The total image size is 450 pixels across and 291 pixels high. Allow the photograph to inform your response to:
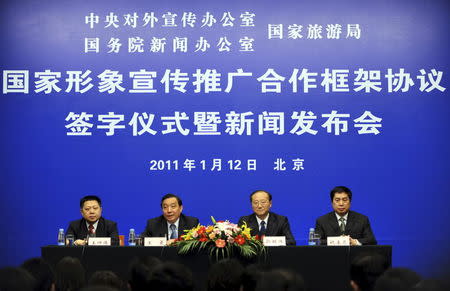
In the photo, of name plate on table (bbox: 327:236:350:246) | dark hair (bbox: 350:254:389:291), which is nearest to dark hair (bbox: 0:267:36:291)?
dark hair (bbox: 350:254:389:291)

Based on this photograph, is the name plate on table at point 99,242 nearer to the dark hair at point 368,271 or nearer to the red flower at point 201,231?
the red flower at point 201,231

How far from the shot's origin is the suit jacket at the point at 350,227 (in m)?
5.15

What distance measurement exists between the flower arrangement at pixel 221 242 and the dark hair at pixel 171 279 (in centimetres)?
218

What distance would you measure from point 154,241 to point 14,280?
238cm

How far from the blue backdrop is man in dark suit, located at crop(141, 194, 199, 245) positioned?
0.73m

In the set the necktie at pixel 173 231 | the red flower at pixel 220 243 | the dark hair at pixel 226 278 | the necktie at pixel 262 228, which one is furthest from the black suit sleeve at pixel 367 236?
the dark hair at pixel 226 278

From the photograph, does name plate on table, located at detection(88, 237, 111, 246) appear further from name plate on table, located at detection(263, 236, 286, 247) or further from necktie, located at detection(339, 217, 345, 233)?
necktie, located at detection(339, 217, 345, 233)

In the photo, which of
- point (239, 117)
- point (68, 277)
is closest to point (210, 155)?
point (239, 117)

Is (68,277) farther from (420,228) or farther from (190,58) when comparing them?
(420,228)

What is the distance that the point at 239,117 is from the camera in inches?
238

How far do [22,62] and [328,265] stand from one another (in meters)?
3.46

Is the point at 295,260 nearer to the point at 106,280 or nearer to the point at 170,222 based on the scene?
the point at 170,222

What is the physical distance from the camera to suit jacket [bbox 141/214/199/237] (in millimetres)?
5258

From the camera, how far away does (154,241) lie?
447 cm
